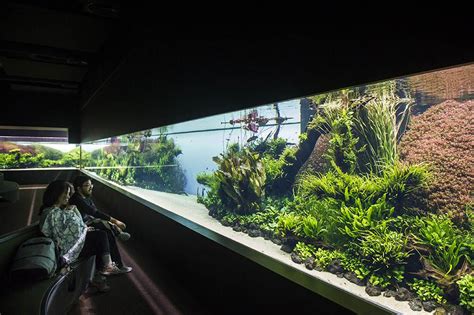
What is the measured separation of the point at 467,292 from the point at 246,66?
166 cm

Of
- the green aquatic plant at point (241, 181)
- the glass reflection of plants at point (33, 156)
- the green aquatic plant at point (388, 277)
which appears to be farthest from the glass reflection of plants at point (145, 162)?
the glass reflection of plants at point (33, 156)

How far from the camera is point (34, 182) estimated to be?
11.2 m

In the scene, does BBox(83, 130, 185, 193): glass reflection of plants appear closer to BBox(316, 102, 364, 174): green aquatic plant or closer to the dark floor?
the dark floor

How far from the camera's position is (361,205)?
2.03 meters

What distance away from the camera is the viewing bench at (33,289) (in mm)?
1639

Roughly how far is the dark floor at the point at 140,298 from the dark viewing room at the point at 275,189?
19 millimetres

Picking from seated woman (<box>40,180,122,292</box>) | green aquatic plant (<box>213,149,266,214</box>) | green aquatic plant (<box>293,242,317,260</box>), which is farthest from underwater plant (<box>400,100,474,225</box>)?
A: seated woman (<box>40,180,122,292</box>)

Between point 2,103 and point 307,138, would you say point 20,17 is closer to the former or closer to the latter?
point 307,138

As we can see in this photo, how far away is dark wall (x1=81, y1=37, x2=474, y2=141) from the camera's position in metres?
1.06

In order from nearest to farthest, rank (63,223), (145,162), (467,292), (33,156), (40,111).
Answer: (467,292) < (63,223) < (145,162) < (40,111) < (33,156)

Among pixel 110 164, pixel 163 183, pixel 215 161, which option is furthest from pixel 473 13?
pixel 110 164

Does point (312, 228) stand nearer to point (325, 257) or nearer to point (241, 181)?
point (325, 257)

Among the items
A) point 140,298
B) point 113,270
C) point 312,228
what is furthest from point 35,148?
point 312,228

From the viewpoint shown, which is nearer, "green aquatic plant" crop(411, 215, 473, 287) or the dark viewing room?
the dark viewing room
